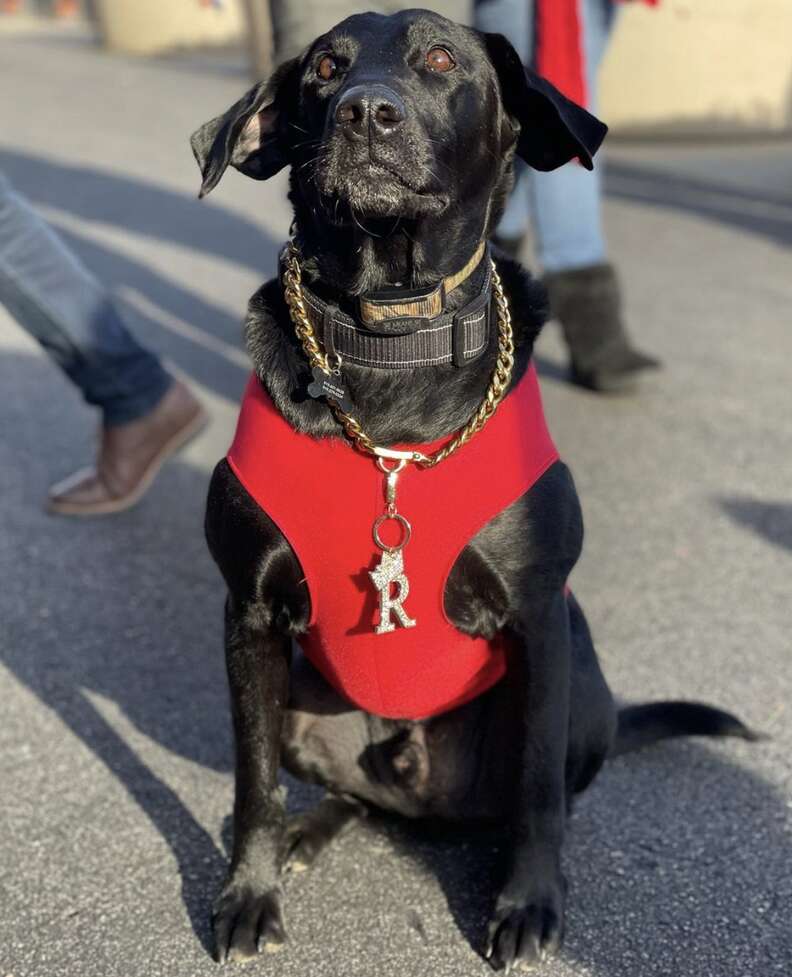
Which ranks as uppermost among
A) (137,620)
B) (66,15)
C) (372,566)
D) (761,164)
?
(372,566)

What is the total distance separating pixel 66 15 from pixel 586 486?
23.9 meters

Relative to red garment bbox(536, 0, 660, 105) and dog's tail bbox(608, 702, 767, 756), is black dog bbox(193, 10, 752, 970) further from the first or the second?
red garment bbox(536, 0, 660, 105)

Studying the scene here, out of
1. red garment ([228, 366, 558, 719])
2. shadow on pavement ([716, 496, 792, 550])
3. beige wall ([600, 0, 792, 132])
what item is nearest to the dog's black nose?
red garment ([228, 366, 558, 719])

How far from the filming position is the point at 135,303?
20.7 ft

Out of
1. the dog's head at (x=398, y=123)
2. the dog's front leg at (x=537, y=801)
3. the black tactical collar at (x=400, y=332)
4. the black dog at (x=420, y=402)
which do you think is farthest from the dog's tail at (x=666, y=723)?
the dog's head at (x=398, y=123)

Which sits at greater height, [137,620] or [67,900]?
[67,900]

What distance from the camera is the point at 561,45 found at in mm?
4289

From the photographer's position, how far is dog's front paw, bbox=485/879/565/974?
226cm

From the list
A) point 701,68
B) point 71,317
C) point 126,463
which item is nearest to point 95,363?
point 71,317

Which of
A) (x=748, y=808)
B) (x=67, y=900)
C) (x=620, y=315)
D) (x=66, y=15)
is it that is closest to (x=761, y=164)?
(x=620, y=315)

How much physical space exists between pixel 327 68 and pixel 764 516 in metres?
2.29

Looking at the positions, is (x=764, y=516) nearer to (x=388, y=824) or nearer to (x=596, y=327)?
(x=596, y=327)

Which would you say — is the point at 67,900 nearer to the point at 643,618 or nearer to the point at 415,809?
the point at 415,809

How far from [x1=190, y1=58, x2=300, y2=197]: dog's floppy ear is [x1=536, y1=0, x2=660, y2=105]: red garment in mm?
2011
